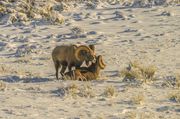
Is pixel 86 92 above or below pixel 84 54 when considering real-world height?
below

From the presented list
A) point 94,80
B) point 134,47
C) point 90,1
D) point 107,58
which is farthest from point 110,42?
point 90,1

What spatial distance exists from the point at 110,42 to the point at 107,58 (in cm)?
310

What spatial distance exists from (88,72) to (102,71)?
176 cm

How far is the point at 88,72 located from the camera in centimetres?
1514

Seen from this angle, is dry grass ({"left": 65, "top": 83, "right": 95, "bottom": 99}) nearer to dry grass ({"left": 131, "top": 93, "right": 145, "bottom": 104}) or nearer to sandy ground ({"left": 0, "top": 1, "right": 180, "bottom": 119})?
sandy ground ({"left": 0, "top": 1, "right": 180, "bottom": 119})

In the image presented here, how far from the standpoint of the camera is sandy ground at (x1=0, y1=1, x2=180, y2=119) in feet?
39.0

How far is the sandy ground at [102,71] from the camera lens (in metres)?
11.9

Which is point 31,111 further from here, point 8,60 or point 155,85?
point 8,60

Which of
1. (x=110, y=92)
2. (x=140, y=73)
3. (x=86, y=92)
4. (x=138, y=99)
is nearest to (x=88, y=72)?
(x=140, y=73)

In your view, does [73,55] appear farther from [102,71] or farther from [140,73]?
[102,71]

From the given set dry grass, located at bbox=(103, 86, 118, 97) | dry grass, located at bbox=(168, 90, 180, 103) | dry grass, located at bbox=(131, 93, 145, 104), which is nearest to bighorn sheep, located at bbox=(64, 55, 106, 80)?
dry grass, located at bbox=(103, 86, 118, 97)

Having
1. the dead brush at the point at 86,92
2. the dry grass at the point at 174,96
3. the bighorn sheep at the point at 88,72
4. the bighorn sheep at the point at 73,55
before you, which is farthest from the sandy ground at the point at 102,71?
the bighorn sheep at the point at 73,55

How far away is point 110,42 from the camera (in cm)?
2248

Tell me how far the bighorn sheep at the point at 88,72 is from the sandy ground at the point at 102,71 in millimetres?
272
